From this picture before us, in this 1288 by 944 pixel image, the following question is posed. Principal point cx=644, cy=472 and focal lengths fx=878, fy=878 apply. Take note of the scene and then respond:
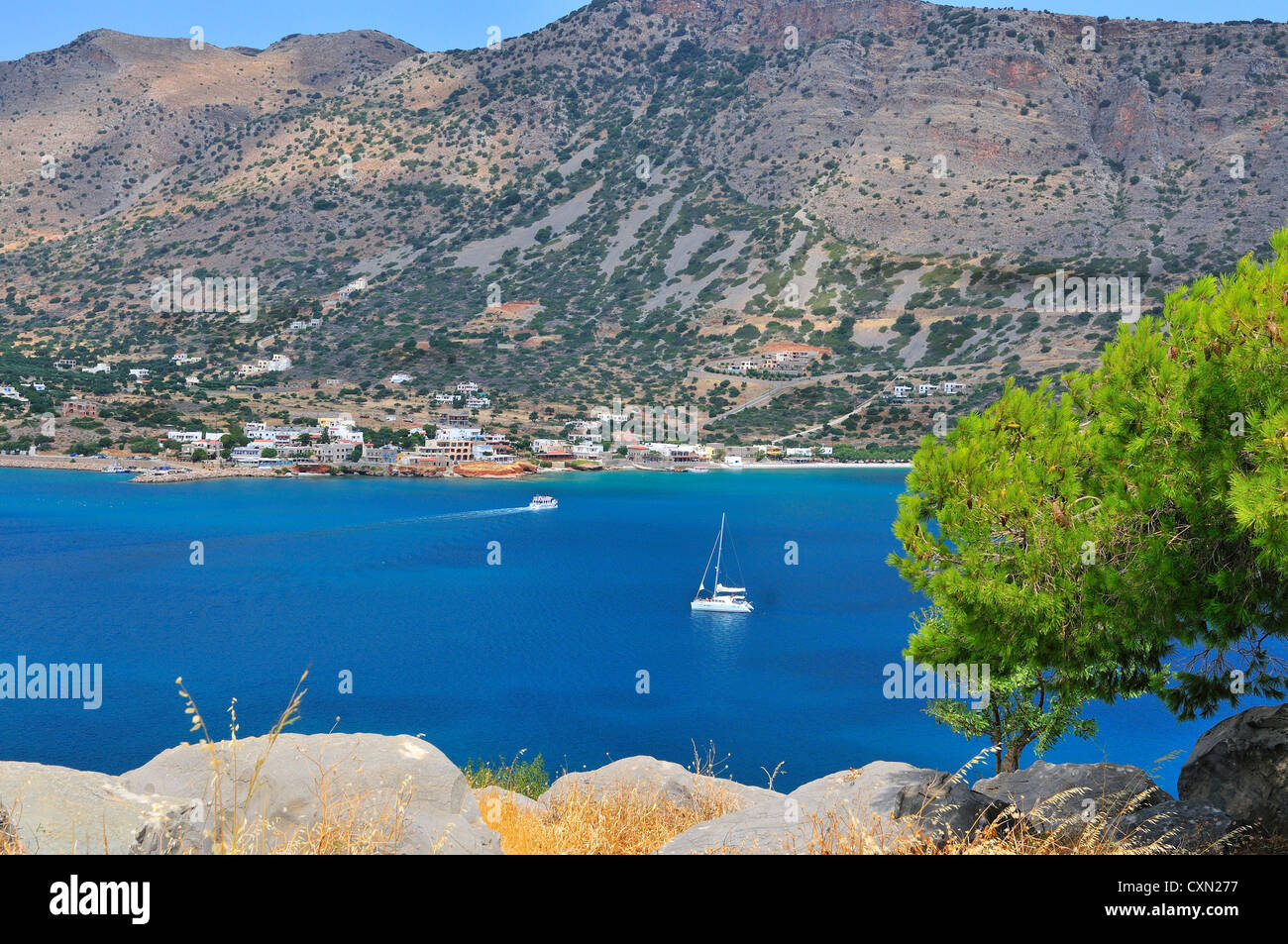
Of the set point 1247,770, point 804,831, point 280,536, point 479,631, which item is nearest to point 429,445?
point 280,536

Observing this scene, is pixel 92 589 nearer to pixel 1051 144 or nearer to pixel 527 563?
pixel 527 563

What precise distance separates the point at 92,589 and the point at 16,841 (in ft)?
165

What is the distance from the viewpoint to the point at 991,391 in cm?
9694

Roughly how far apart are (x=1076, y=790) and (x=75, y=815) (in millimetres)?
6917

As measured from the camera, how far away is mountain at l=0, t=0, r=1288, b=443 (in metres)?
115

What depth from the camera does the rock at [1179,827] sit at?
6.54m

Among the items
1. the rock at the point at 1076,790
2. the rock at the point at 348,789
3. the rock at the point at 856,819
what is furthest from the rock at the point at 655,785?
the rock at the point at 348,789

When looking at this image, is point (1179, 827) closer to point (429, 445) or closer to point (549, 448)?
point (429, 445)

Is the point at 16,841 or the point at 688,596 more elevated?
the point at 16,841

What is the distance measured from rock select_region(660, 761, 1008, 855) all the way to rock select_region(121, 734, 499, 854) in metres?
1.68

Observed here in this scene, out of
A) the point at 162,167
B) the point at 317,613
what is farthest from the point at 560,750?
the point at 162,167

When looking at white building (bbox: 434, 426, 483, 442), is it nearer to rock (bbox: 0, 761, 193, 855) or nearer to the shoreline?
the shoreline

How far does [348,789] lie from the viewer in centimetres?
648

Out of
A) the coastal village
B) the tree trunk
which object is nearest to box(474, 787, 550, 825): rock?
the tree trunk
